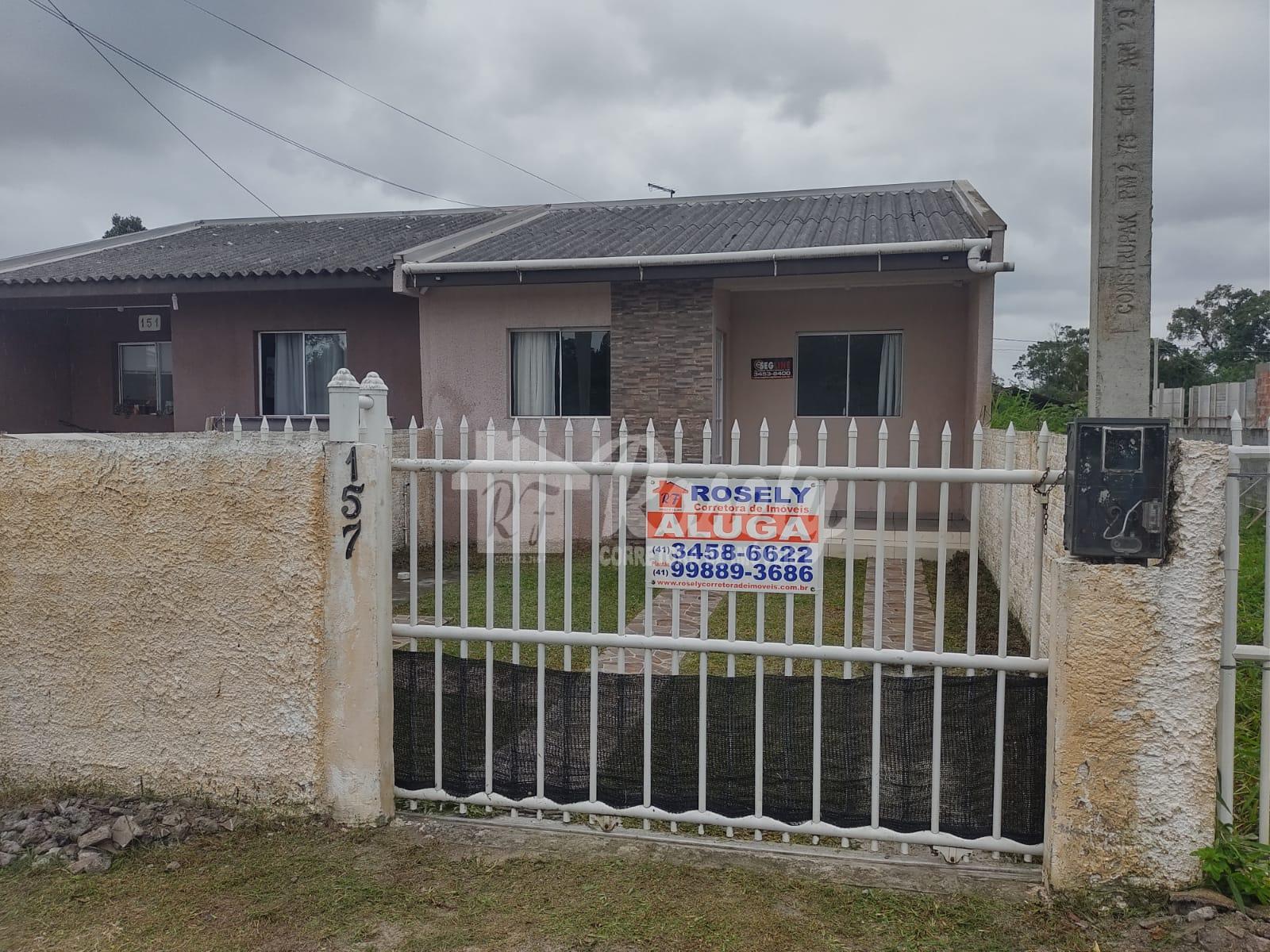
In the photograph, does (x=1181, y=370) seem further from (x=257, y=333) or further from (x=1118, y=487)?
(x=1118, y=487)

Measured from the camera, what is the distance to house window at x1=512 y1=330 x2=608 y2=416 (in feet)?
36.0

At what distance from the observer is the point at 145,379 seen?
1479 cm

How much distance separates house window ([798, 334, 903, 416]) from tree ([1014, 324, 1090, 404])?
784 inches

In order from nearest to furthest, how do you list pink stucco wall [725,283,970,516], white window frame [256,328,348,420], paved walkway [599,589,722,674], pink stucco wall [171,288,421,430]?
paved walkway [599,589,722,674]
pink stucco wall [725,283,970,516]
pink stucco wall [171,288,421,430]
white window frame [256,328,348,420]

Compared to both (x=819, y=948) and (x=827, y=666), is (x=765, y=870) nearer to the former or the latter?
(x=819, y=948)

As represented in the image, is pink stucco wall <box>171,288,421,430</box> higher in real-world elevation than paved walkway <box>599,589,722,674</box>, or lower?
higher

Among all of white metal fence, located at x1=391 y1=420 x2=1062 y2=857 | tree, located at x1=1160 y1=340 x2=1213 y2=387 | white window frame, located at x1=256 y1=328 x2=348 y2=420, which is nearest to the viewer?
white metal fence, located at x1=391 y1=420 x2=1062 y2=857

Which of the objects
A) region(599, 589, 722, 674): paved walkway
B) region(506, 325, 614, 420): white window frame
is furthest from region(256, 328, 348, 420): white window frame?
region(599, 589, 722, 674): paved walkway

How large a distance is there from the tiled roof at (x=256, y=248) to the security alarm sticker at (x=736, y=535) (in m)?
8.47

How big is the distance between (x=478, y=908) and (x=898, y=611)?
17.3 ft

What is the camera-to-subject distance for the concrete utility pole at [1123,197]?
2.65 metres

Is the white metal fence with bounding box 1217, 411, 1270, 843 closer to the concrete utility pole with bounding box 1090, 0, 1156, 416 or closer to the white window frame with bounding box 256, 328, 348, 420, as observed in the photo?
the concrete utility pole with bounding box 1090, 0, 1156, 416

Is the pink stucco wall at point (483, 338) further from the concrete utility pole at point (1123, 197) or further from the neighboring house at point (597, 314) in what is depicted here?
the concrete utility pole at point (1123, 197)

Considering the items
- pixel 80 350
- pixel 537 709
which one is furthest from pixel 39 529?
pixel 80 350
